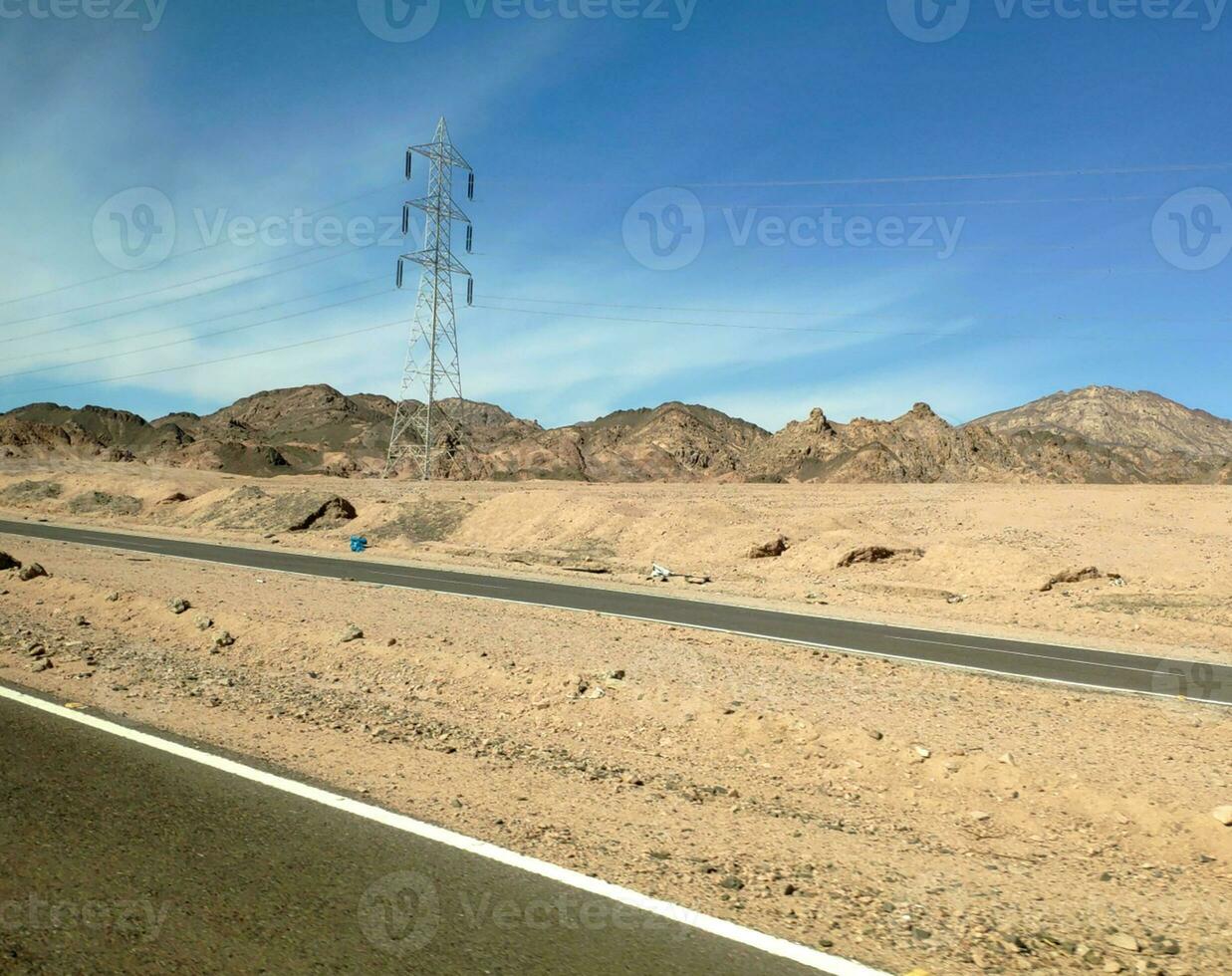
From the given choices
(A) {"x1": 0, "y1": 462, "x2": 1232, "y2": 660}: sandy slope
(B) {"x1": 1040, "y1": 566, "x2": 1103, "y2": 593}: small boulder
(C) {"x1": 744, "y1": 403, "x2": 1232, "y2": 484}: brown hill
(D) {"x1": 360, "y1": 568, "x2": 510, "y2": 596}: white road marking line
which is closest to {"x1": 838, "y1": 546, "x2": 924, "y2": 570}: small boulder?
(A) {"x1": 0, "y1": 462, "x2": 1232, "y2": 660}: sandy slope

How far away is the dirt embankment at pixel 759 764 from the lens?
178 inches

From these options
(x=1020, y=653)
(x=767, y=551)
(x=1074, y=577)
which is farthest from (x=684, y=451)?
(x=1020, y=653)

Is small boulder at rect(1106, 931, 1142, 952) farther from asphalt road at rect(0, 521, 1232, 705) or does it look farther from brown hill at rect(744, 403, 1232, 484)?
brown hill at rect(744, 403, 1232, 484)

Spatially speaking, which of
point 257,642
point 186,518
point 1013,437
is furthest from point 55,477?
point 1013,437

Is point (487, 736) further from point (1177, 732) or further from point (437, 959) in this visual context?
point (1177, 732)

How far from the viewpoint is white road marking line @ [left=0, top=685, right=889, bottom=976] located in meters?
3.92

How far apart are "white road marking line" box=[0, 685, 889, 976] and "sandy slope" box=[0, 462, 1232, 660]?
46.9 ft

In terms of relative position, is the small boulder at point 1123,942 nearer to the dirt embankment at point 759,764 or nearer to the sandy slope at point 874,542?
the dirt embankment at point 759,764

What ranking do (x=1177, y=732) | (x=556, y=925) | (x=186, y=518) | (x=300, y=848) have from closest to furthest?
(x=556, y=925)
(x=300, y=848)
(x=1177, y=732)
(x=186, y=518)

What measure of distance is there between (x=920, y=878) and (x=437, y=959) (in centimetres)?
272

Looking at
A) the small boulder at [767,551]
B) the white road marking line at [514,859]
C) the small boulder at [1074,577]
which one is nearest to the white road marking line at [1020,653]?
the small boulder at [1074,577]

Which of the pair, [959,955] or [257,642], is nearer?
[959,955]

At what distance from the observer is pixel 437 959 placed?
150 inches

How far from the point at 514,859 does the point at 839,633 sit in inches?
466
